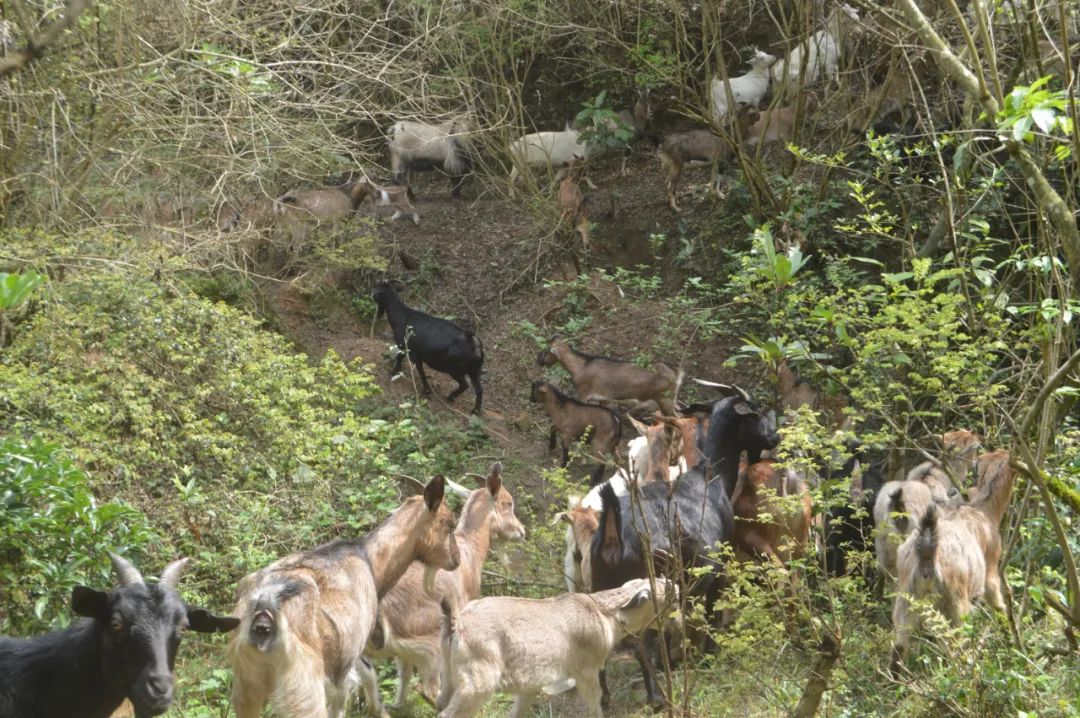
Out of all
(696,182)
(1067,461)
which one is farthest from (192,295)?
(696,182)

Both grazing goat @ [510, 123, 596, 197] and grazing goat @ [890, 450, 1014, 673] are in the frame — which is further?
grazing goat @ [510, 123, 596, 197]

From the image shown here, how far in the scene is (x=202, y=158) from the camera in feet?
35.7

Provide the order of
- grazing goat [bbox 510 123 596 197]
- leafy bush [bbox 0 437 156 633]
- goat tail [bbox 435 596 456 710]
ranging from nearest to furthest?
leafy bush [bbox 0 437 156 633] < goat tail [bbox 435 596 456 710] < grazing goat [bbox 510 123 596 197]

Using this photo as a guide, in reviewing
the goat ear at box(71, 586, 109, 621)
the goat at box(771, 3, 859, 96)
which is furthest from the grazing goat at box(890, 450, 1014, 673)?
the goat at box(771, 3, 859, 96)

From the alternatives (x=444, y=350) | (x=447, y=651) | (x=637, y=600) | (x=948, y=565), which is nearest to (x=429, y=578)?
(x=447, y=651)

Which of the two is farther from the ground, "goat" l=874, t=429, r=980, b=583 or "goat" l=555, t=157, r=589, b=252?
"goat" l=874, t=429, r=980, b=583

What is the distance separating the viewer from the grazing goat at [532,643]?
254 inches

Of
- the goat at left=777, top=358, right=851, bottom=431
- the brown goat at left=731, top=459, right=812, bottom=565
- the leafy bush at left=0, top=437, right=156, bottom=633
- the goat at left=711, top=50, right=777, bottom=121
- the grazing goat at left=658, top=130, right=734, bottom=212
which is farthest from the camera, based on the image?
the goat at left=711, top=50, right=777, bottom=121

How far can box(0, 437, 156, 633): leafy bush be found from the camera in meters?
6.43

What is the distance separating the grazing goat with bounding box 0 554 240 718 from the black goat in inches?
112

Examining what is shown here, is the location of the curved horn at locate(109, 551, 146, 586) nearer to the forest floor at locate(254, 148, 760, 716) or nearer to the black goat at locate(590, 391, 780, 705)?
the black goat at locate(590, 391, 780, 705)

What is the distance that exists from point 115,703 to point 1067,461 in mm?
5386

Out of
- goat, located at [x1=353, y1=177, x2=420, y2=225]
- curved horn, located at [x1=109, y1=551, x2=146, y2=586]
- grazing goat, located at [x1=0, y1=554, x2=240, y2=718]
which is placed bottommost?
goat, located at [x1=353, y1=177, x2=420, y2=225]

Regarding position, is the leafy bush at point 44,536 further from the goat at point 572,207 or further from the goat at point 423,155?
the goat at point 423,155
